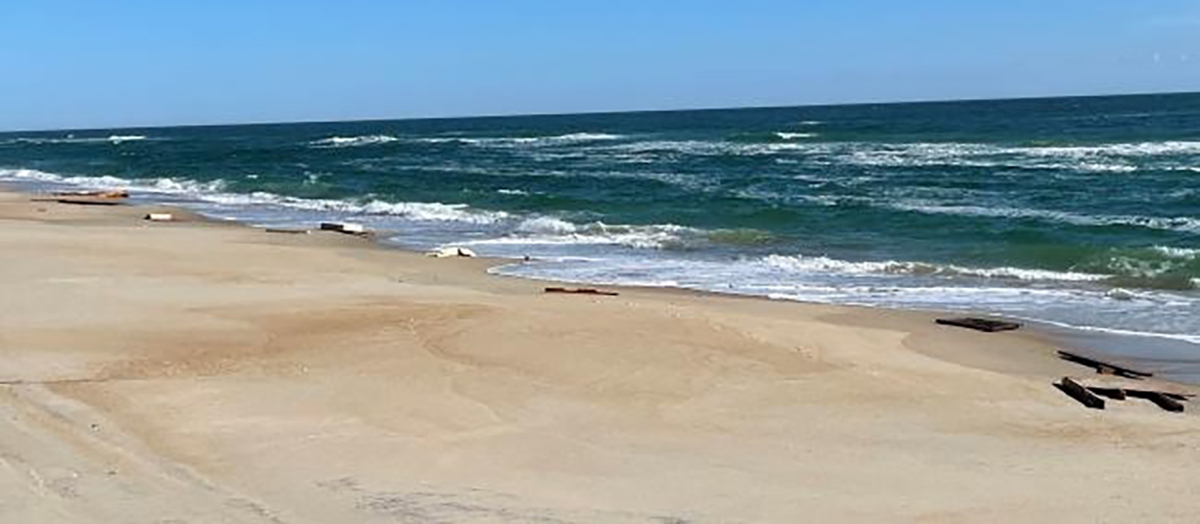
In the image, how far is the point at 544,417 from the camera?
885cm

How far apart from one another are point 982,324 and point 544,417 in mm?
6315

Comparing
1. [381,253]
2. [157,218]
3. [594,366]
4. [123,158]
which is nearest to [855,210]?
[381,253]

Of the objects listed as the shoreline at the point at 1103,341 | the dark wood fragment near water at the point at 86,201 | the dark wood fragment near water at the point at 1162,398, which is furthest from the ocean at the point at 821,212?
the dark wood fragment near water at the point at 1162,398

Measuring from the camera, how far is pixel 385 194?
38.0 meters

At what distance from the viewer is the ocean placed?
1738cm

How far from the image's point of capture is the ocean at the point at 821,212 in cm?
1738

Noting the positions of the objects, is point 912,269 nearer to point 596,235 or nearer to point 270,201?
point 596,235

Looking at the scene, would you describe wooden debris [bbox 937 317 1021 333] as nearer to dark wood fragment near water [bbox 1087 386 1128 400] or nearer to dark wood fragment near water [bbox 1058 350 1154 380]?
dark wood fragment near water [bbox 1058 350 1154 380]

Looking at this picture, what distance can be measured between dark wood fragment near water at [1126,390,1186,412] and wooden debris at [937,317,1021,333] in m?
3.33

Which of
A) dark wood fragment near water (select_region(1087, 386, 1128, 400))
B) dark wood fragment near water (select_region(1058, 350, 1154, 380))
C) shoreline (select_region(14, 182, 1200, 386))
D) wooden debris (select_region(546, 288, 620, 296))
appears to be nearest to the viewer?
dark wood fragment near water (select_region(1087, 386, 1128, 400))

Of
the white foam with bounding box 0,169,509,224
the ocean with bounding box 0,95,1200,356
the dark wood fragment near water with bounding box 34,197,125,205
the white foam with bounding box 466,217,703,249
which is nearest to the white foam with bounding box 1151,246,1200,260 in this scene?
the ocean with bounding box 0,95,1200,356

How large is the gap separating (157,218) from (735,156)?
27226 mm

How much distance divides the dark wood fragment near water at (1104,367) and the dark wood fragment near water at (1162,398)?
34.5 inches

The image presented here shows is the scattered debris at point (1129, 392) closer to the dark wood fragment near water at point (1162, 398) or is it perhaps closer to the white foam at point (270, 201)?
the dark wood fragment near water at point (1162, 398)
